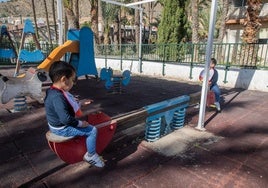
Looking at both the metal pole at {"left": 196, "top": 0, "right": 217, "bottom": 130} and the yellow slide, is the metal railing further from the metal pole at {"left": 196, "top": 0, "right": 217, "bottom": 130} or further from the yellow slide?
the metal pole at {"left": 196, "top": 0, "right": 217, "bottom": 130}

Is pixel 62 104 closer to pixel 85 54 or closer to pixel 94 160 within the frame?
pixel 94 160

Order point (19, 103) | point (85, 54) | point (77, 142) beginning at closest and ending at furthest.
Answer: point (77, 142), point (19, 103), point (85, 54)

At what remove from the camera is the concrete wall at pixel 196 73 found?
349 inches

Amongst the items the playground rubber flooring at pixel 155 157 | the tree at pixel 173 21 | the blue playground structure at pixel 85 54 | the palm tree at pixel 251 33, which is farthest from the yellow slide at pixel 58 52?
the tree at pixel 173 21

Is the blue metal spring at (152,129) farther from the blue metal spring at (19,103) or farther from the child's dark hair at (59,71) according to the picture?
the blue metal spring at (19,103)

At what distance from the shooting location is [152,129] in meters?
3.89

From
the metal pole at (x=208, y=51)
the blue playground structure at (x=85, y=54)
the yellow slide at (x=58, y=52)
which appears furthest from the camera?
the blue playground structure at (x=85, y=54)

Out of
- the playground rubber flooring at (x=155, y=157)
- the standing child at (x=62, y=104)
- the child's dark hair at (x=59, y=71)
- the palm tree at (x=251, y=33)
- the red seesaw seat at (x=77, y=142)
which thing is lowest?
the playground rubber flooring at (x=155, y=157)

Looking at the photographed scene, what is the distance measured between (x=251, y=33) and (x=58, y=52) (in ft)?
29.1

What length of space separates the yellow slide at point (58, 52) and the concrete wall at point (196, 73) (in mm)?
5377

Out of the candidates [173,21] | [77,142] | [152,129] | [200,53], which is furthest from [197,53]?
[77,142]

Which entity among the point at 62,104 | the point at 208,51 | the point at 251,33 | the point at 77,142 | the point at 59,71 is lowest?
the point at 77,142

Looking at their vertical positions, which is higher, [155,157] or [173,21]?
[173,21]

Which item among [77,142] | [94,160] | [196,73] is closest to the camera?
[77,142]
